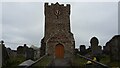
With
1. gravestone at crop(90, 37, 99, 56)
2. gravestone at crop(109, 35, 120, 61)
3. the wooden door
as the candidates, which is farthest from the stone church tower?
gravestone at crop(109, 35, 120, 61)

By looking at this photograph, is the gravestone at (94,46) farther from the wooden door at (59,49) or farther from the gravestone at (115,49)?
the wooden door at (59,49)

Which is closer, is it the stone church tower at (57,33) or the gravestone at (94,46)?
the gravestone at (94,46)

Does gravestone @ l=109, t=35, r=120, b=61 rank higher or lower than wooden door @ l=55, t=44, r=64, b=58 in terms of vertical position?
higher

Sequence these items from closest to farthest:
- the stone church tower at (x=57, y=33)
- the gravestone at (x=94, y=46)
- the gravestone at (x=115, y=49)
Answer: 1. the gravestone at (x=115, y=49)
2. the gravestone at (x=94, y=46)
3. the stone church tower at (x=57, y=33)

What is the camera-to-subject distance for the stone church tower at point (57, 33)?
125 feet

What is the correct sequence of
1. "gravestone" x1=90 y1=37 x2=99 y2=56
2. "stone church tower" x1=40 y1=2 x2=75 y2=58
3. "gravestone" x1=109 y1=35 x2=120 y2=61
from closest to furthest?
"gravestone" x1=109 y1=35 x2=120 y2=61 < "gravestone" x1=90 y1=37 x2=99 y2=56 < "stone church tower" x1=40 y1=2 x2=75 y2=58

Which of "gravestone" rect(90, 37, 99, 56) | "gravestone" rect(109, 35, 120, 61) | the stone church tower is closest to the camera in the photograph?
"gravestone" rect(109, 35, 120, 61)

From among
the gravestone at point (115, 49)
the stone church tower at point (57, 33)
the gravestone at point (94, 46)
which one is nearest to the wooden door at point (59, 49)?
the stone church tower at point (57, 33)

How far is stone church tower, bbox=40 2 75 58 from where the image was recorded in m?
38.0

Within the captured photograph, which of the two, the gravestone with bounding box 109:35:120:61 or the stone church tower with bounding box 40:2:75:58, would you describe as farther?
the stone church tower with bounding box 40:2:75:58

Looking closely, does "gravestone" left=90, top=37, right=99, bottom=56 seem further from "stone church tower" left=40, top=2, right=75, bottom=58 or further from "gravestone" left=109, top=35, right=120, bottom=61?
"stone church tower" left=40, top=2, right=75, bottom=58

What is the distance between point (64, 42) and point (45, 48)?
314 cm

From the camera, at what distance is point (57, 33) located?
127 feet

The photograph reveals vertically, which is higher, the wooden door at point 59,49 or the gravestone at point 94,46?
the gravestone at point 94,46
